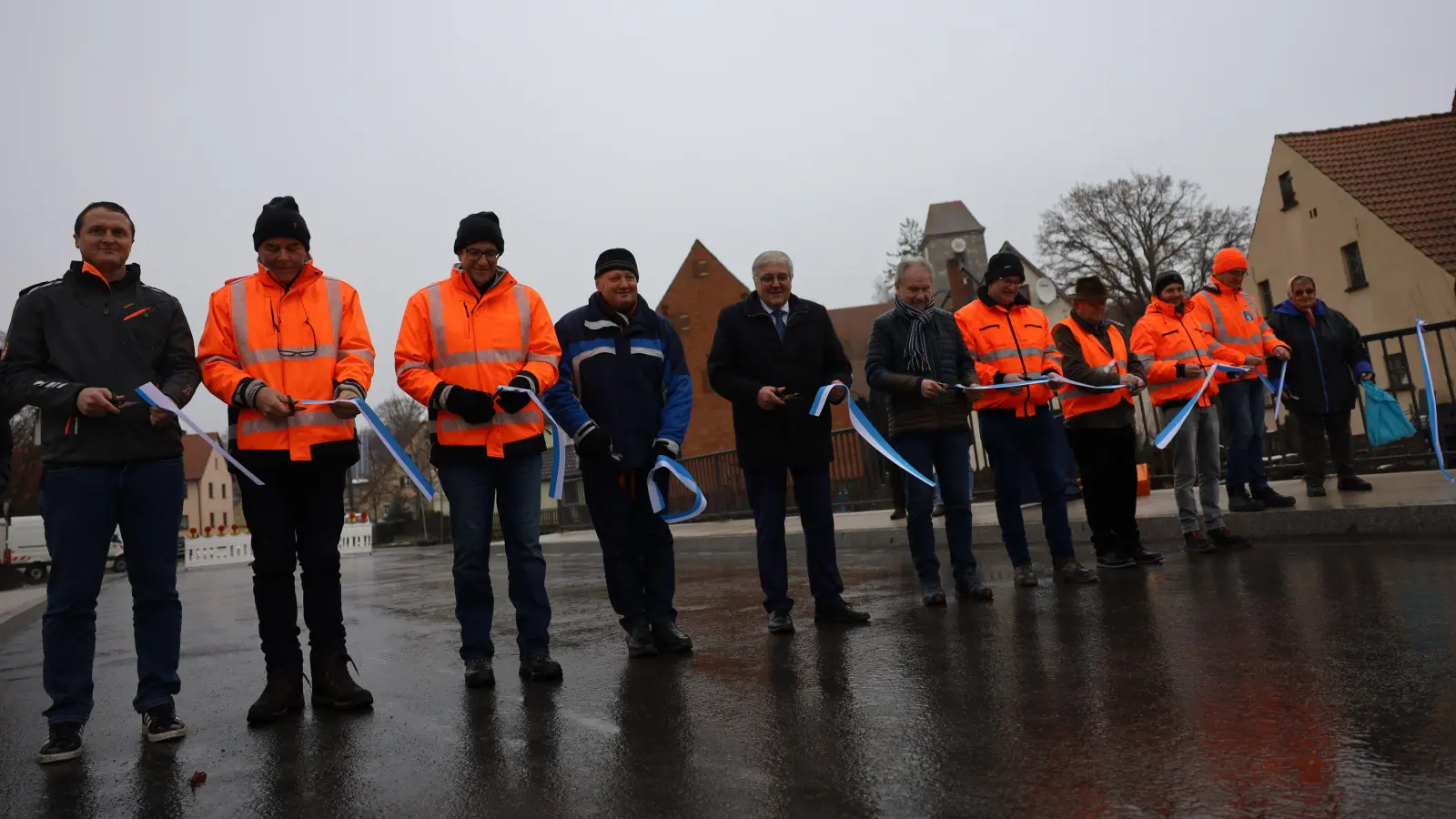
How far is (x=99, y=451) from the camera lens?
13.6ft

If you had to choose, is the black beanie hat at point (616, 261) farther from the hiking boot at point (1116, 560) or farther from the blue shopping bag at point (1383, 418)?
the blue shopping bag at point (1383, 418)

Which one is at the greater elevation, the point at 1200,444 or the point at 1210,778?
the point at 1200,444

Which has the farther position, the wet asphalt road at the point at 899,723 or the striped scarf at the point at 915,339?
the striped scarf at the point at 915,339

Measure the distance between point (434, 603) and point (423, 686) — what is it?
14.8 ft

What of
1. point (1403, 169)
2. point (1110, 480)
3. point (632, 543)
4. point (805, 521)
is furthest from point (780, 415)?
point (1403, 169)

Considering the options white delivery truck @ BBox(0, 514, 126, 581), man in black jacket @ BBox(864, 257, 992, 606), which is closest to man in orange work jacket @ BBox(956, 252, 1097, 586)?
man in black jacket @ BBox(864, 257, 992, 606)

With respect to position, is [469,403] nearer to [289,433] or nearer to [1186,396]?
[289,433]

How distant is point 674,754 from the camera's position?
338cm

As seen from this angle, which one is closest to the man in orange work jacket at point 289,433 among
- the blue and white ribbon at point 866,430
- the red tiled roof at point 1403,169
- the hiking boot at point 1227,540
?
the blue and white ribbon at point 866,430

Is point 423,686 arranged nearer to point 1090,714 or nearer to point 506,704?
point 506,704

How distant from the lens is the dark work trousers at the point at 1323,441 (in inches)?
374

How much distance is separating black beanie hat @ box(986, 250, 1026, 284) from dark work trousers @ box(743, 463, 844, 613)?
1.86 metres

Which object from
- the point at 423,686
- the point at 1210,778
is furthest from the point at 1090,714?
Answer: the point at 423,686

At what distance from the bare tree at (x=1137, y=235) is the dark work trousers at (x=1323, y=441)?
43161 mm
